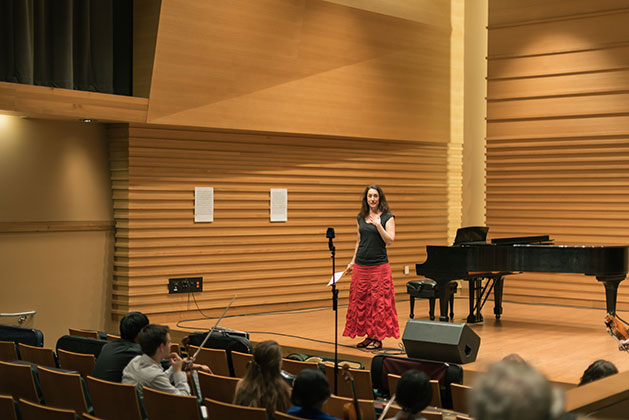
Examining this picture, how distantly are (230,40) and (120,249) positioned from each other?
251 cm

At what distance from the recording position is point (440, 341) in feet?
17.1

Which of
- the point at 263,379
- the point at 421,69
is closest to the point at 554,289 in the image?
the point at 421,69

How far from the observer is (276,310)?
9.33 meters

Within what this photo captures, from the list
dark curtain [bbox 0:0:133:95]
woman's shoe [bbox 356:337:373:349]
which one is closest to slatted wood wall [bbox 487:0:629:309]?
woman's shoe [bbox 356:337:373:349]

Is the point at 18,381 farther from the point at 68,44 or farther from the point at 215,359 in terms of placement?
the point at 68,44

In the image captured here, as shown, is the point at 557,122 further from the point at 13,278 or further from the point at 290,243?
the point at 13,278

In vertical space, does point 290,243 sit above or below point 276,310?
above

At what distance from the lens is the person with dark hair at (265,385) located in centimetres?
340

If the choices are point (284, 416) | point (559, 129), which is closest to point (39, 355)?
point (284, 416)

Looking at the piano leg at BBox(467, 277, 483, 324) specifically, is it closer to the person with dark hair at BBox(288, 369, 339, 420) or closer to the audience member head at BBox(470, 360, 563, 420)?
the person with dark hair at BBox(288, 369, 339, 420)

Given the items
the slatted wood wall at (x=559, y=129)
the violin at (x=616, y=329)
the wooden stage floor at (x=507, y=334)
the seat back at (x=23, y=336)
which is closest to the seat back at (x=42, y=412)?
the seat back at (x=23, y=336)

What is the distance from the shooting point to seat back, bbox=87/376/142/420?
3555 mm

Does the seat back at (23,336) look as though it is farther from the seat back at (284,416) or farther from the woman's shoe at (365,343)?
the seat back at (284,416)

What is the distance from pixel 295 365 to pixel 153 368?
107cm
